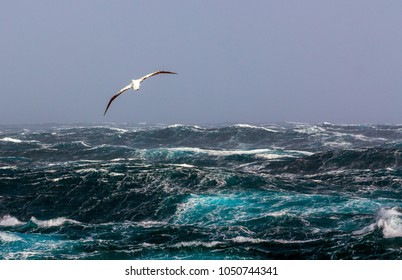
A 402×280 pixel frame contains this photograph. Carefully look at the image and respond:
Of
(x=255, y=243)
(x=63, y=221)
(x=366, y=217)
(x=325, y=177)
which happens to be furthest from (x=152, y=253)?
(x=325, y=177)

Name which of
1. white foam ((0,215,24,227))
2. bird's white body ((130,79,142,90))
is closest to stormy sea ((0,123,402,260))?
white foam ((0,215,24,227))

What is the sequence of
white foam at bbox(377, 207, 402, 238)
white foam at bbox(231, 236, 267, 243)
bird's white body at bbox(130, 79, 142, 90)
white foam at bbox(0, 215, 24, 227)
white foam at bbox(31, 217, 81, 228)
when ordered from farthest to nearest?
Result: white foam at bbox(0, 215, 24, 227) < white foam at bbox(31, 217, 81, 228) < white foam at bbox(231, 236, 267, 243) < white foam at bbox(377, 207, 402, 238) < bird's white body at bbox(130, 79, 142, 90)

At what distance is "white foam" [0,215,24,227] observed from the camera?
44763mm

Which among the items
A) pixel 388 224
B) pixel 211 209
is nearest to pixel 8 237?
pixel 211 209

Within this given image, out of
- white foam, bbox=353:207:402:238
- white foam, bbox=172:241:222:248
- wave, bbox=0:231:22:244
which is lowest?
wave, bbox=0:231:22:244

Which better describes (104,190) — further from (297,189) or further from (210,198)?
(297,189)

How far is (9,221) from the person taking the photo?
45844mm

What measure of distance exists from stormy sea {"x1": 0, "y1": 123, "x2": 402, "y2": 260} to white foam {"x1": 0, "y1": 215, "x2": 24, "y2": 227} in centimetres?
17

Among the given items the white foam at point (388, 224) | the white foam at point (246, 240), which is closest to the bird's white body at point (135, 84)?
the white foam at point (246, 240)

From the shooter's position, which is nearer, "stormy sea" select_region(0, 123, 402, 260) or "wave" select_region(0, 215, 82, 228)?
"stormy sea" select_region(0, 123, 402, 260)

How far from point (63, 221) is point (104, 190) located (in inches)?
465

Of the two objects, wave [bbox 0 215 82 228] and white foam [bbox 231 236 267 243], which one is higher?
white foam [bbox 231 236 267 243]

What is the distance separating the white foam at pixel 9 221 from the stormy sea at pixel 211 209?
17cm

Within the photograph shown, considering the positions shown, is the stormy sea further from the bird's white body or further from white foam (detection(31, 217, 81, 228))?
the bird's white body
